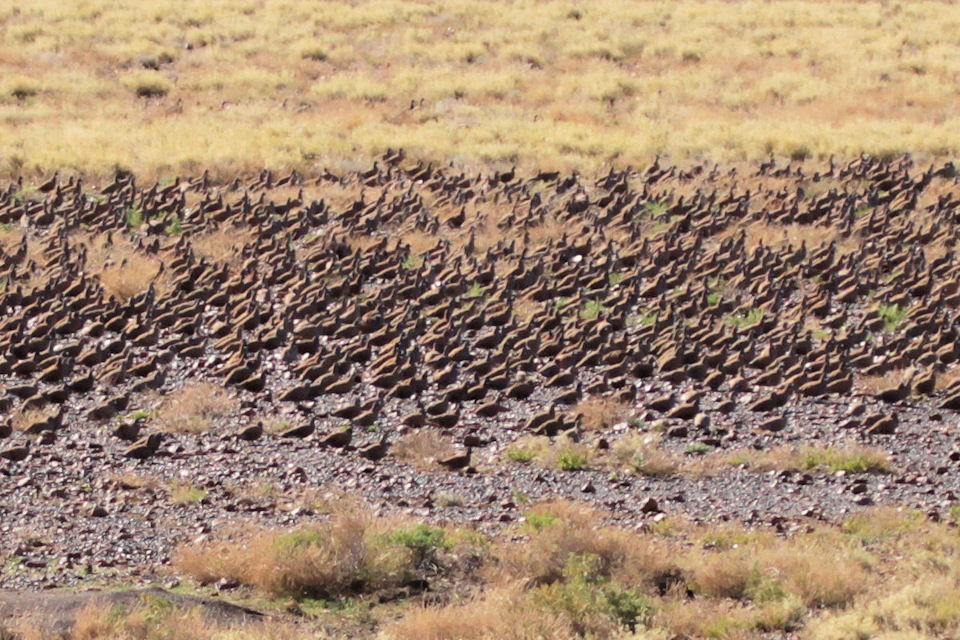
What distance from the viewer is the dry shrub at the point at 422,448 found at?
1346 cm

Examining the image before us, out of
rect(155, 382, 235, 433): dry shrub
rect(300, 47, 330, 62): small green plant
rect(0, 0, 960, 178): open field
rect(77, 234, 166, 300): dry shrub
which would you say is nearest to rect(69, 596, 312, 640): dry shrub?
rect(155, 382, 235, 433): dry shrub

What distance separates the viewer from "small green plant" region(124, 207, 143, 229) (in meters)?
22.2

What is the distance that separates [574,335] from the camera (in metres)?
17.0

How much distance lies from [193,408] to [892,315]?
921cm

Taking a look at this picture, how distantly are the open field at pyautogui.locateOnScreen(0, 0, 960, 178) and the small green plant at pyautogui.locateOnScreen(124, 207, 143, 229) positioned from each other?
300cm

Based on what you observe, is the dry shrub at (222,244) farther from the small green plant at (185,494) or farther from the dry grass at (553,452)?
the small green plant at (185,494)

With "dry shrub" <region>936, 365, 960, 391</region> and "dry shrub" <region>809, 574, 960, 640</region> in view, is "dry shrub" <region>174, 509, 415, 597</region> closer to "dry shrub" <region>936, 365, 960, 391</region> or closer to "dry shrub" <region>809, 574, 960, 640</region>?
"dry shrub" <region>809, 574, 960, 640</region>

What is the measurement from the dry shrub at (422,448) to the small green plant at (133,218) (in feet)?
32.5

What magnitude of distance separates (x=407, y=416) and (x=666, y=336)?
4.08 meters

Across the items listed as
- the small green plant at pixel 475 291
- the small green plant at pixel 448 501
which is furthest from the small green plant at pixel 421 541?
the small green plant at pixel 475 291

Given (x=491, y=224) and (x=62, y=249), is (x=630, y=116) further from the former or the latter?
(x=62, y=249)

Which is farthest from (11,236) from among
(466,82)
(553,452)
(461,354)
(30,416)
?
(466,82)

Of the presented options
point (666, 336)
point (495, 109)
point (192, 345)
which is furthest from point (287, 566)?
point (495, 109)

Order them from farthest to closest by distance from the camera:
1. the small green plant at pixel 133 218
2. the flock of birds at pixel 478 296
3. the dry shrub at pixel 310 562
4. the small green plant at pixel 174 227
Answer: the small green plant at pixel 133 218 → the small green plant at pixel 174 227 → the flock of birds at pixel 478 296 → the dry shrub at pixel 310 562
